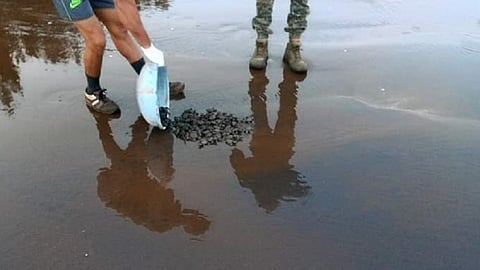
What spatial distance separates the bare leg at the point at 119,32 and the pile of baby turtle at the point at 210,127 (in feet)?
2.10

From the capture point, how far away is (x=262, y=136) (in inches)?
155

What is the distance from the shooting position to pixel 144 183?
3.31 metres

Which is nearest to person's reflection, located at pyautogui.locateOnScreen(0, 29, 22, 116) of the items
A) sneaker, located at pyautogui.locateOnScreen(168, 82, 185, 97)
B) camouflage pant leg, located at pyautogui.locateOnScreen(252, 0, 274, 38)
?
sneaker, located at pyautogui.locateOnScreen(168, 82, 185, 97)

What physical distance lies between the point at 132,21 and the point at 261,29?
149cm

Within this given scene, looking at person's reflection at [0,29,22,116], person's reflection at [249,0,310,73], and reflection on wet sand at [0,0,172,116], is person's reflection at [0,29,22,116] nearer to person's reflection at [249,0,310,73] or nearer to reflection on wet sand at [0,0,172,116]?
reflection on wet sand at [0,0,172,116]

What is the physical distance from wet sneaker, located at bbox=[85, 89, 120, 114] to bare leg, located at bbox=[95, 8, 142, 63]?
14.5 inches

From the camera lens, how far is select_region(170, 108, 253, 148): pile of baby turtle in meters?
3.82

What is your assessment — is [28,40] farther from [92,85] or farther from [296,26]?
[296,26]

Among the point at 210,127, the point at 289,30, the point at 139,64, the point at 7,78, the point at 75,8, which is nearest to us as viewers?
the point at 75,8

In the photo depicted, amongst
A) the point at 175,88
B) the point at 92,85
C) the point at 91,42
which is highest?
the point at 91,42

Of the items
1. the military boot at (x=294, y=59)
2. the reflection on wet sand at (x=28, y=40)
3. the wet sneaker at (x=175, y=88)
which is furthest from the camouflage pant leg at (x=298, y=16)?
the reflection on wet sand at (x=28, y=40)

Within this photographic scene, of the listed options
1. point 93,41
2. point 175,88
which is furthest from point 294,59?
point 93,41

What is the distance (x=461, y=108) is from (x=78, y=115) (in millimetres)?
3038

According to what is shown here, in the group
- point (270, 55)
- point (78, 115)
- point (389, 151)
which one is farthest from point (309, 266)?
point (270, 55)
